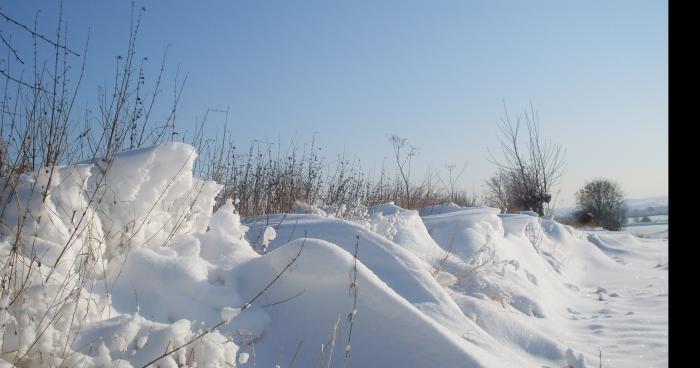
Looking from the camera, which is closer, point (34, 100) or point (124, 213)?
point (124, 213)

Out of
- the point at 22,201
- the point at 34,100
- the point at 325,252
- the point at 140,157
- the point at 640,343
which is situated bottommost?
the point at 640,343

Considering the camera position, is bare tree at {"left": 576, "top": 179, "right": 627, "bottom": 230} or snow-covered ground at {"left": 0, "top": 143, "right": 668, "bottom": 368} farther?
bare tree at {"left": 576, "top": 179, "right": 627, "bottom": 230}

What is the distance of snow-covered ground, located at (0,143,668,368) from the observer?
1.53m

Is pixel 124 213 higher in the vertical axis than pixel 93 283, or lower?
higher

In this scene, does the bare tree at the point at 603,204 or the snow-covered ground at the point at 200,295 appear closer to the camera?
the snow-covered ground at the point at 200,295

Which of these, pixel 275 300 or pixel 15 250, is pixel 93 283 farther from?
pixel 275 300

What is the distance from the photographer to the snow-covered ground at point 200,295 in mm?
1526

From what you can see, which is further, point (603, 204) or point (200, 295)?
point (603, 204)

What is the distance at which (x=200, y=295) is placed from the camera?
1.91m

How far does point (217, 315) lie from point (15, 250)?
68 cm

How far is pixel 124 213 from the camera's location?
7.06 ft
